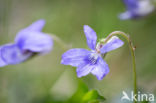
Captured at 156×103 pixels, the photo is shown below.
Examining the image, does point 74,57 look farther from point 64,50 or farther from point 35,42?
point 64,50

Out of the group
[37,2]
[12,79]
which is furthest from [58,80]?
[37,2]

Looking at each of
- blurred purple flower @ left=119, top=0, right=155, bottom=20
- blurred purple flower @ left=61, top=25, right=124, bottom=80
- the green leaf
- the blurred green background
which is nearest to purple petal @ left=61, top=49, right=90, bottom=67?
blurred purple flower @ left=61, top=25, right=124, bottom=80

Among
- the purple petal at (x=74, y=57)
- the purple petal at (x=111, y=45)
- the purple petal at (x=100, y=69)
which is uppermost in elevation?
the purple petal at (x=111, y=45)

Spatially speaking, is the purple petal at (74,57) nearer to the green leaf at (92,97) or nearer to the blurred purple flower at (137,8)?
the green leaf at (92,97)

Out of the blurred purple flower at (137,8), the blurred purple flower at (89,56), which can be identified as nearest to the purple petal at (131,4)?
the blurred purple flower at (137,8)

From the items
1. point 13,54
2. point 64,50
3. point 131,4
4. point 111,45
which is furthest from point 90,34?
point 131,4

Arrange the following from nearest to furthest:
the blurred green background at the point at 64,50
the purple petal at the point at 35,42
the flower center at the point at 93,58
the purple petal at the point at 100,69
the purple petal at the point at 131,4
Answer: the purple petal at the point at 100,69
the flower center at the point at 93,58
the purple petal at the point at 35,42
the purple petal at the point at 131,4
the blurred green background at the point at 64,50
